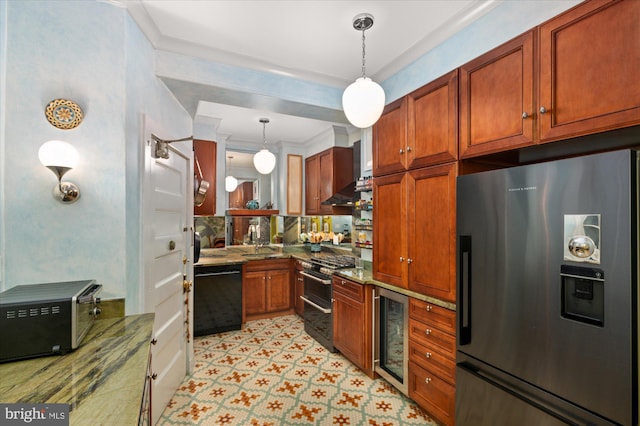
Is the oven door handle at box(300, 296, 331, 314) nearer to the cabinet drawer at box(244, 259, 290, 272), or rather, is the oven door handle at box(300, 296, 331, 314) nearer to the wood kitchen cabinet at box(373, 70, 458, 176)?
the cabinet drawer at box(244, 259, 290, 272)

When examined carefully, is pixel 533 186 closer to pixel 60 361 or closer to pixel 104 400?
pixel 104 400

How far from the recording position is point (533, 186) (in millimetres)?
1368

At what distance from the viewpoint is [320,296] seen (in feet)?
11.0

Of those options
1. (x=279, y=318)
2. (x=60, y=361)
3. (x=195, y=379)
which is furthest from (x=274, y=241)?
(x=60, y=361)

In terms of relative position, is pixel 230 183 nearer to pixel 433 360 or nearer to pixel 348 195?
pixel 348 195

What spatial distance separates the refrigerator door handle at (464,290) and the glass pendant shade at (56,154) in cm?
217

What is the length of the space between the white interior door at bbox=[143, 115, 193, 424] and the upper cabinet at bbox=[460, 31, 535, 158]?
6.64 ft

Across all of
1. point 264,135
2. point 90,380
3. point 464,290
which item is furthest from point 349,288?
point 264,135

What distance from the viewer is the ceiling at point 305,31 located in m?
1.85

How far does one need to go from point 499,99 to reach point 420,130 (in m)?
0.58

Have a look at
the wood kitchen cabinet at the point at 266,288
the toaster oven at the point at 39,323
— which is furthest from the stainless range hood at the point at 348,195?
the toaster oven at the point at 39,323

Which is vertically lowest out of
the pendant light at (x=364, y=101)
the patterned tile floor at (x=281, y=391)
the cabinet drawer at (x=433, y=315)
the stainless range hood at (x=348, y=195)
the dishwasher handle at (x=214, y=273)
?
the patterned tile floor at (x=281, y=391)

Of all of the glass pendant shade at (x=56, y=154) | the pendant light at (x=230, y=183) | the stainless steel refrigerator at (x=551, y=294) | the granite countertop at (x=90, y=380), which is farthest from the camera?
the pendant light at (x=230, y=183)

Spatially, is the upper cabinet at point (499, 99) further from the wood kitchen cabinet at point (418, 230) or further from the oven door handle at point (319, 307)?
the oven door handle at point (319, 307)
